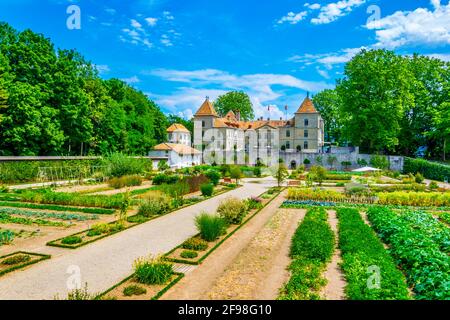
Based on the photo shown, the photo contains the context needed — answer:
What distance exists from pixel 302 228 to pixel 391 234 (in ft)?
11.5

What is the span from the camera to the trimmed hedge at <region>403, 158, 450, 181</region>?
38.4 m

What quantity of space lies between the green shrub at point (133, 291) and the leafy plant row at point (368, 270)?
5.13m

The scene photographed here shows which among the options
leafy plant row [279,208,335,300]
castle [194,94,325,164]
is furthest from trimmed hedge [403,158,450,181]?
leafy plant row [279,208,335,300]

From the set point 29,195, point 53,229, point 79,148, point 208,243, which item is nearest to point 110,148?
point 79,148

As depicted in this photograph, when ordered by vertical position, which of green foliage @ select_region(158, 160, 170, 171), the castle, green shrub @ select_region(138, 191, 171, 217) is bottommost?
green shrub @ select_region(138, 191, 171, 217)

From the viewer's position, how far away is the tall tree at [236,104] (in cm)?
8856

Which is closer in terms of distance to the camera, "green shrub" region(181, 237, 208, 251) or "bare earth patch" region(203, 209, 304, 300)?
"bare earth patch" region(203, 209, 304, 300)

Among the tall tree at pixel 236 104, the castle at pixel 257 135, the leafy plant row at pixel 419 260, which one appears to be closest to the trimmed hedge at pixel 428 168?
the castle at pixel 257 135

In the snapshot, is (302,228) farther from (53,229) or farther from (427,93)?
(427,93)

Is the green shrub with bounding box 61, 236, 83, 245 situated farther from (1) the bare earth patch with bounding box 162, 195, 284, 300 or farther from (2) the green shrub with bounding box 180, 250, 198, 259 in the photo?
(1) the bare earth patch with bounding box 162, 195, 284, 300

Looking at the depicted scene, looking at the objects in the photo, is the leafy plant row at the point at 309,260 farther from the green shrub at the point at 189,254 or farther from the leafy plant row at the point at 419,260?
the green shrub at the point at 189,254

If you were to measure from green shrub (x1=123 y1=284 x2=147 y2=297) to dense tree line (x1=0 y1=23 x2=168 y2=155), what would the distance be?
29410 mm
